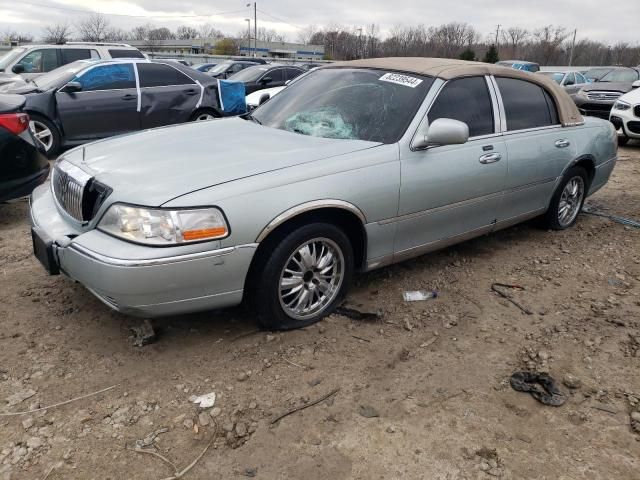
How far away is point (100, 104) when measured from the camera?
833cm

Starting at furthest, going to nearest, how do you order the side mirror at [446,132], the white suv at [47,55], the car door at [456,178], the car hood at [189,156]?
the white suv at [47,55], the car door at [456,178], the side mirror at [446,132], the car hood at [189,156]

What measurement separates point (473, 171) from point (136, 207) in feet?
7.92

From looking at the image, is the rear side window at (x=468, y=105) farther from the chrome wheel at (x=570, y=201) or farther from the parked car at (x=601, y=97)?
the parked car at (x=601, y=97)

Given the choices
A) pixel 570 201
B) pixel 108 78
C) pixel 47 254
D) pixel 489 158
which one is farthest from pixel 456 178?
pixel 108 78

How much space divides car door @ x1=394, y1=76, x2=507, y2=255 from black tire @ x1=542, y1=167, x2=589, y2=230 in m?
1.09

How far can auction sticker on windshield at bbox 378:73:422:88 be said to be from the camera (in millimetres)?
3787

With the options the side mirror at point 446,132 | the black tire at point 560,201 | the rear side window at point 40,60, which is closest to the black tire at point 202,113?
the rear side window at point 40,60

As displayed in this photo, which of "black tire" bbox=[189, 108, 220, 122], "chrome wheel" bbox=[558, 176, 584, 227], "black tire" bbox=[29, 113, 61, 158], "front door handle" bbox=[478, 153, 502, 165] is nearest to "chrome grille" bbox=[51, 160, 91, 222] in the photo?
"front door handle" bbox=[478, 153, 502, 165]

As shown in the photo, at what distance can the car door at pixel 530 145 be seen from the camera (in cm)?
429

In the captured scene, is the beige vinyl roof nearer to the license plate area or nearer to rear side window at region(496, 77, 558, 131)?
rear side window at region(496, 77, 558, 131)

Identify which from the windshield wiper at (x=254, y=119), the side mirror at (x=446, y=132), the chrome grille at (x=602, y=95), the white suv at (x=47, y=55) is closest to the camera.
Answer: the side mirror at (x=446, y=132)

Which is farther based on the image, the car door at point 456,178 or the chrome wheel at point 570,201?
the chrome wheel at point 570,201

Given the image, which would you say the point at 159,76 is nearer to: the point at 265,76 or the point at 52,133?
the point at 52,133

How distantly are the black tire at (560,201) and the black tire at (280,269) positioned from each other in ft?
8.77
